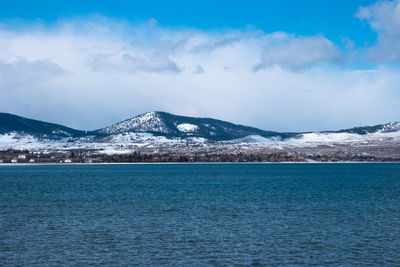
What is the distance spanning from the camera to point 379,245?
3016 cm

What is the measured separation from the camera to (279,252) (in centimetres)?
2856

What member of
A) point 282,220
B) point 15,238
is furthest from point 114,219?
point 282,220

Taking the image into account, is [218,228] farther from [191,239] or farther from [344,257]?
[344,257]

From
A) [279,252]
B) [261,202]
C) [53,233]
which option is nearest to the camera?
[279,252]

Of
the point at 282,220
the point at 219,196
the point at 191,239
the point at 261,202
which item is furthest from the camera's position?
the point at 219,196

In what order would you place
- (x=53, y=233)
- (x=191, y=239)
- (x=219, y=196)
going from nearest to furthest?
(x=191, y=239) → (x=53, y=233) → (x=219, y=196)

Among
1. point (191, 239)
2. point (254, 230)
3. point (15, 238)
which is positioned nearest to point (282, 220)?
point (254, 230)

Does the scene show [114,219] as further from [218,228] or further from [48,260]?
[48,260]

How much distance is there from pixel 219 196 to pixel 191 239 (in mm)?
31504

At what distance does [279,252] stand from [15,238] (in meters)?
16.5

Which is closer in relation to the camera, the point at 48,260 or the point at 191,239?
the point at 48,260

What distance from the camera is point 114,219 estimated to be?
41094 mm

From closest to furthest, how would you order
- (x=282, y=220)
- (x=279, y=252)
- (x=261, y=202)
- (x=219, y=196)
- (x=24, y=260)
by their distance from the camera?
(x=24, y=260) < (x=279, y=252) < (x=282, y=220) < (x=261, y=202) < (x=219, y=196)

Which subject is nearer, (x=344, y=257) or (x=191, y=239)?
(x=344, y=257)
